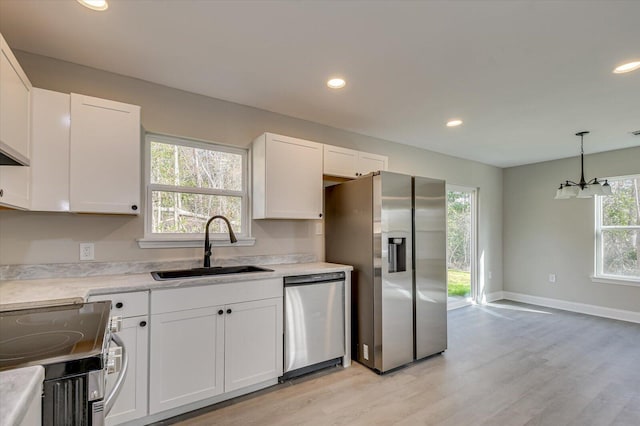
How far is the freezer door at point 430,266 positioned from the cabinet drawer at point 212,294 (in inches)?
57.4

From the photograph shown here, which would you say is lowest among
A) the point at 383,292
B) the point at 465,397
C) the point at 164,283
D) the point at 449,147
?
the point at 465,397

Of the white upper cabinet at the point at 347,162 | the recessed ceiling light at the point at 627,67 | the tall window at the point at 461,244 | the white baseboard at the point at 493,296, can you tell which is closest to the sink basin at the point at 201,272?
the white upper cabinet at the point at 347,162

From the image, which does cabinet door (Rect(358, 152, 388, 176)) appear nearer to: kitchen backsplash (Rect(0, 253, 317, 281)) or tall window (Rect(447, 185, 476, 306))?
kitchen backsplash (Rect(0, 253, 317, 281))

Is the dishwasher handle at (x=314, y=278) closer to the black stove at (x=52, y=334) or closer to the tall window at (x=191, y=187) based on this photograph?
the tall window at (x=191, y=187)

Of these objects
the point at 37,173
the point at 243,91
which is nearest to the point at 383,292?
the point at 243,91

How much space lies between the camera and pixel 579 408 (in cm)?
230

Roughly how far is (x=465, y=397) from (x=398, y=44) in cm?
264

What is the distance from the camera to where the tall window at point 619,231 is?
14.6ft

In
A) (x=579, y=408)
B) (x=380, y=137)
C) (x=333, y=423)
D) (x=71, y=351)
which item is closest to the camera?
(x=71, y=351)

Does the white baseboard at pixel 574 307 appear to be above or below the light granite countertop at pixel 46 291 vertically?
below

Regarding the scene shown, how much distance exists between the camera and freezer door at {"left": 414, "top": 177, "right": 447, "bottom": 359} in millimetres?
3109

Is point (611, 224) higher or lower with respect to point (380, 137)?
lower

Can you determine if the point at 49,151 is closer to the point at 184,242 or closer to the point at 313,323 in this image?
the point at 184,242

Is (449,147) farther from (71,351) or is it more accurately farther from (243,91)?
(71,351)
